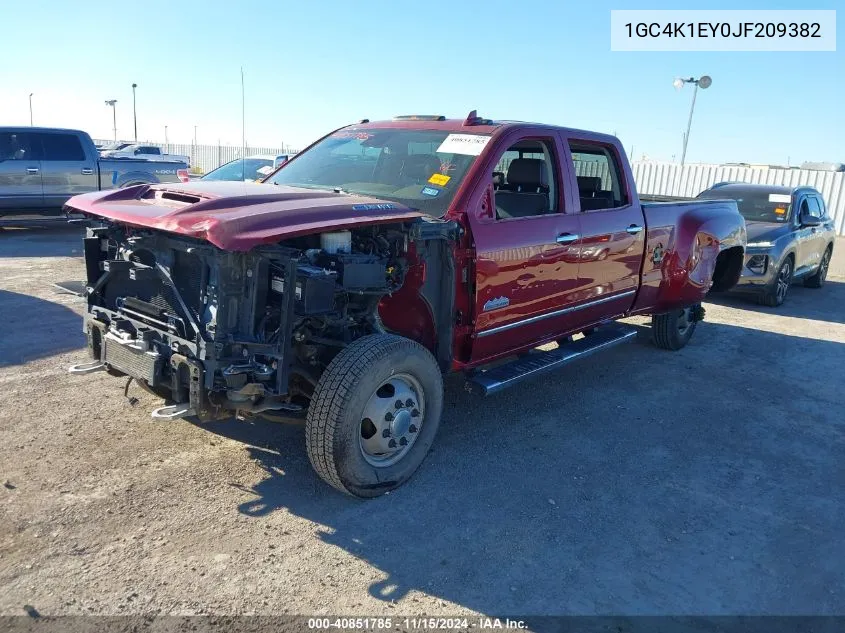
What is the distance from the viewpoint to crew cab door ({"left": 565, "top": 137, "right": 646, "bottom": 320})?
514 centimetres

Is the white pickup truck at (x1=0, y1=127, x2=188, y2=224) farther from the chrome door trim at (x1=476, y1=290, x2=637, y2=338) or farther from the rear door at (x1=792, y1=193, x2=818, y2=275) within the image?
the rear door at (x1=792, y1=193, x2=818, y2=275)

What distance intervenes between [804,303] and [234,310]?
398 inches

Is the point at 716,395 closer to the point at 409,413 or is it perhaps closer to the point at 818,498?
the point at 818,498

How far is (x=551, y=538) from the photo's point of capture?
3.46 meters

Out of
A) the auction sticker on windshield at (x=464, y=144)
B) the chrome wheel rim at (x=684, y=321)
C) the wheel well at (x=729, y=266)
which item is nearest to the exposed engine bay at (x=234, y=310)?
the auction sticker on windshield at (x=464, y=144)

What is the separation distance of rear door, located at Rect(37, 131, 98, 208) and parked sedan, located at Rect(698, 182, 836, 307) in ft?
37.3

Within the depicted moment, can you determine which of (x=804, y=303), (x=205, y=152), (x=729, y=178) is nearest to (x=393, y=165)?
(x=804, y=303)

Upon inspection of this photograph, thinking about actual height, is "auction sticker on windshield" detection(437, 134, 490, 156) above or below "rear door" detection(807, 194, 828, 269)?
above

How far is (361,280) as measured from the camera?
3588 mm

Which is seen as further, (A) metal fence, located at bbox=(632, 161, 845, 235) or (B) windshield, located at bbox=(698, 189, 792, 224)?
(A) metal fence, located at bbox=(632, 161, 845, 235)

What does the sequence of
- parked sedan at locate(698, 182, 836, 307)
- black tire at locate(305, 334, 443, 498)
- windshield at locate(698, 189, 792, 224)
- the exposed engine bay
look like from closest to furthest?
the exposed engine bay
black tire at locate(305, 334, 443, 498)
parked sedan at locate(698, 182, 836, 307)
windshield at locate(698, 189, 792, 224)

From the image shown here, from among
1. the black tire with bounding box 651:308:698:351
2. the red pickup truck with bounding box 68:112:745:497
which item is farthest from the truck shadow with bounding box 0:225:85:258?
the black tire with bounding box 651:308:698:351

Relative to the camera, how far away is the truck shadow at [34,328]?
569 cm

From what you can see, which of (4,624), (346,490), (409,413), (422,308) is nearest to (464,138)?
(422,308)
